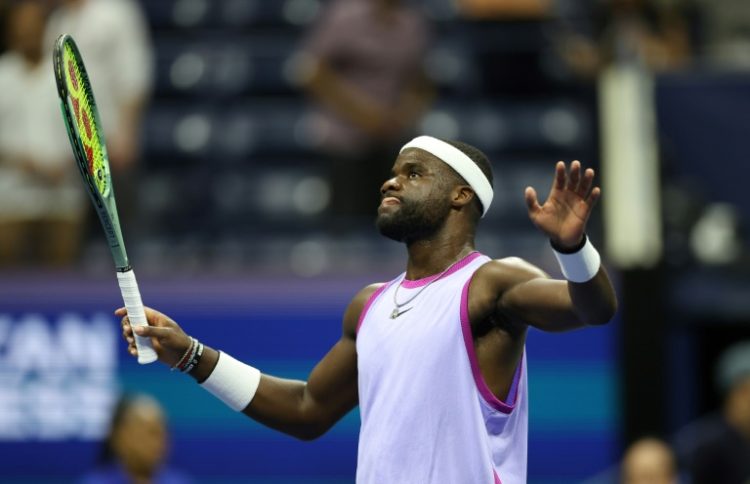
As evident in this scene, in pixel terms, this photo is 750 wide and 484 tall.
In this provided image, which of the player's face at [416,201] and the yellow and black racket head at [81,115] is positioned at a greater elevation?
the yellow and black racket head at [81,115]

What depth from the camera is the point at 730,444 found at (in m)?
9.16

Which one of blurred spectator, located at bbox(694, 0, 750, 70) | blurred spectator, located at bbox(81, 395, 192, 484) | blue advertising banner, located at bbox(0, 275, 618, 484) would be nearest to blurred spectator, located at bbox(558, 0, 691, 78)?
blurred spectator, located at bbox(694, 0, 750, 70)

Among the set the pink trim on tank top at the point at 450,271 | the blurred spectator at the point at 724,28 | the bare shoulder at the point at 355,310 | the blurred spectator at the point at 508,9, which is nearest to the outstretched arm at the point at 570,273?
the pink trim on tank top at the point at 450,271

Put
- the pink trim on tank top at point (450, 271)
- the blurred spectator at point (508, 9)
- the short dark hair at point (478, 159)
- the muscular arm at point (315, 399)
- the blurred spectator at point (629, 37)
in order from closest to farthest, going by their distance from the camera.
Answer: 1. the pink trim on tank top at point (450, 271)
2. the short dark hair at point (478, 159)
3. the muscular arm at point (315, 399)
4. the blurred spectator at point (629, 37)
5. the blurred spectator at point (508, 9)

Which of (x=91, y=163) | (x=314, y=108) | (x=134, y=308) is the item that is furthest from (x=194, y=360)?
(x=314, y=108)

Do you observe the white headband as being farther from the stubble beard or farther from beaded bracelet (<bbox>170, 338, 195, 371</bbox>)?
beaded bracelet (<bbox>170, 338, 195, 371</bbox>)

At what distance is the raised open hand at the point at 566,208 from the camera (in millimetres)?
4531

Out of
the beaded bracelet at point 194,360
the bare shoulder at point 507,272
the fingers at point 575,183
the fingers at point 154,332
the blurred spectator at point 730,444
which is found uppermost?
the fingers at point 575,183

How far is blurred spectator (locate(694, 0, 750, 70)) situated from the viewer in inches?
488

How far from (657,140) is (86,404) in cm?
408

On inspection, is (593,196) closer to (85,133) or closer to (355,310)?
(355,310)

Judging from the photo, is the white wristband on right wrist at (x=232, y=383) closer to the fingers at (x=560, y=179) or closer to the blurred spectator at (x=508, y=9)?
the fingers at (x=560, y=179)

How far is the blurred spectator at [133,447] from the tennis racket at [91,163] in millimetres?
3217

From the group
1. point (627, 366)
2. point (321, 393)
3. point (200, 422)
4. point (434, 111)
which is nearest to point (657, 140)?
point (627, 366)
